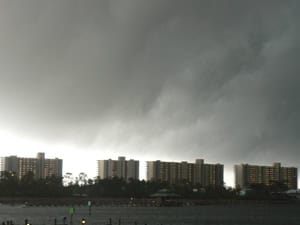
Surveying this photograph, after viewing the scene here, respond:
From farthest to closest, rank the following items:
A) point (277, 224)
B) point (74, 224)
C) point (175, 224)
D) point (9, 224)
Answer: point (277, 224)
point (175, 224)
point (74, 224)
point (9, 224)

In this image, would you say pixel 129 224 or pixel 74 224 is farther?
pixel 129 224

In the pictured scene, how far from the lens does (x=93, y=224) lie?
12681 cm

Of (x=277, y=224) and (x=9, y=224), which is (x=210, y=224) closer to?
(x=277, y=224)

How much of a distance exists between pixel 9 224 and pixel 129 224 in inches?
1825

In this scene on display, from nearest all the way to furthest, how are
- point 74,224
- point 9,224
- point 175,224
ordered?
point 9,224, point 74,224, point 175,224

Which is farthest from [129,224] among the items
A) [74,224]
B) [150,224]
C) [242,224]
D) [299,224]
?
[299,224]

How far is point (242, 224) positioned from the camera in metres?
142

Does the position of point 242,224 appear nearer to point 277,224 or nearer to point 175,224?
point 277,224

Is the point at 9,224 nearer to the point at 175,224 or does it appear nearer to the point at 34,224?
the point at 34,224

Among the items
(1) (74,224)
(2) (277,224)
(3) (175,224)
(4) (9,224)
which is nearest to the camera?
(4) (9,224)

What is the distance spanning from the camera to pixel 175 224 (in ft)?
429

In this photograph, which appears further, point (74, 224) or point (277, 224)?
point (277, 224)

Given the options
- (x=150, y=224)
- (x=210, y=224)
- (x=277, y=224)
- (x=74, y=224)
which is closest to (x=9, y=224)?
(x=74, y=224)

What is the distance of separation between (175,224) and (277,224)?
26.1m
